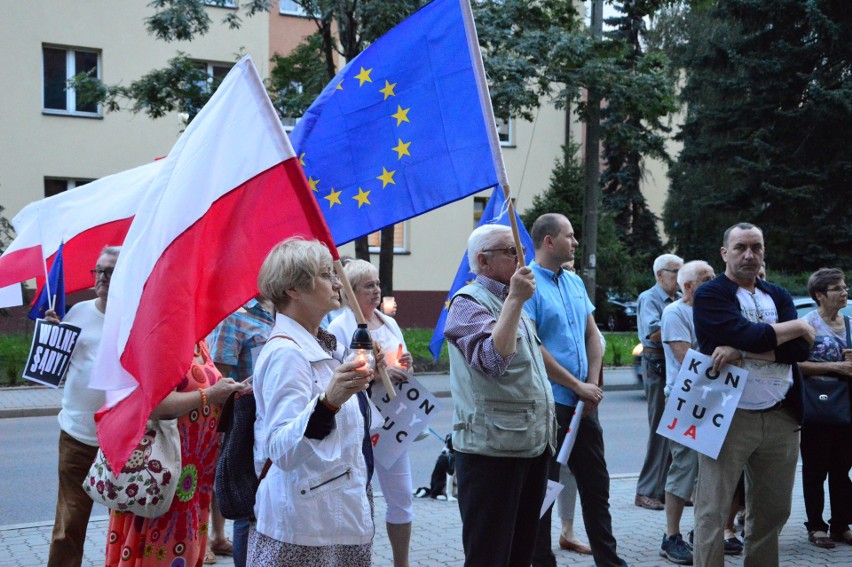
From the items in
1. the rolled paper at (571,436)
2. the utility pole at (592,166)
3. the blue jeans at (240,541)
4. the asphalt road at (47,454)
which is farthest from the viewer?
the utility pole at (592,166)

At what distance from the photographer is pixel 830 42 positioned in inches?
1047

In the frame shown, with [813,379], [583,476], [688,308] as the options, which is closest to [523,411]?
[583,476]

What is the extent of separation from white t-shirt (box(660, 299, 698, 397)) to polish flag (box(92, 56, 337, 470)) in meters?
3.88

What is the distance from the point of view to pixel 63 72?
81.1 feet

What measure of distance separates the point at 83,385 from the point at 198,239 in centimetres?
164

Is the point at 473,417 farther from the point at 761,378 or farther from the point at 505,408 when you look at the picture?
the point at 761,378

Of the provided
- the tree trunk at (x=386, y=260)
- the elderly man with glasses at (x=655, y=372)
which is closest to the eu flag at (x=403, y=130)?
the elderly man with glasses at (x=655, y=372)

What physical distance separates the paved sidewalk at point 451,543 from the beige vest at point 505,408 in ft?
6.37

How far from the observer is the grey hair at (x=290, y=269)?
134 inches

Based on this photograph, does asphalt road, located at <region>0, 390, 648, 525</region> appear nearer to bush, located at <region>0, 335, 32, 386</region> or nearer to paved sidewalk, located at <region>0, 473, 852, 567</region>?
paved sidewalk, located at <region>0, 473, 852, 567</region>

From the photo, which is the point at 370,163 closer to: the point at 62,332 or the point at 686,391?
the point at 62,332

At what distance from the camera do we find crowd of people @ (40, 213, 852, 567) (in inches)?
131

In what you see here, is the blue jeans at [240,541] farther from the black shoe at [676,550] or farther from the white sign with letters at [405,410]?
the black shoe at [676,550]

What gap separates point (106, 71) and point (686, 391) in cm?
2237
